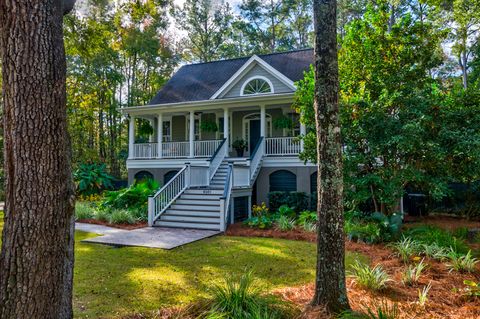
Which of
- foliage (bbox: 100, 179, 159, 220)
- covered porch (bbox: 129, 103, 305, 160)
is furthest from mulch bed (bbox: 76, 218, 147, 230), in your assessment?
covered porch (bbox: 129, 103, 305, 160)

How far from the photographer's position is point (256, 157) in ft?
44.5

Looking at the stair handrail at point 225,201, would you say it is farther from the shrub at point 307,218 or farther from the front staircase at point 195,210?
the shrub at point 307,218

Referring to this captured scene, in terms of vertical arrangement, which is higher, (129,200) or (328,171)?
(328,171)

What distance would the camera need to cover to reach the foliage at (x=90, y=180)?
17391 millimetres

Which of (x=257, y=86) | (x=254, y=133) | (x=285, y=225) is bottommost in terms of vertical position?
(x=285, y=225)

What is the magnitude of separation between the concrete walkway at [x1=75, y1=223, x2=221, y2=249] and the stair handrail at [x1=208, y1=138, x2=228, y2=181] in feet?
11.6

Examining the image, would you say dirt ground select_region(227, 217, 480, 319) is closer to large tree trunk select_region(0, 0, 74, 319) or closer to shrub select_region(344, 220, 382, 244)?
shrub select_region(344, 220, 382, 244)

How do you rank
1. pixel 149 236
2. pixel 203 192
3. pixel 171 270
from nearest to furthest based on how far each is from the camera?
pixel 171 270
pixel 149 236
pixel 203 192

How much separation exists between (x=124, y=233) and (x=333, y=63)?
7859 mm

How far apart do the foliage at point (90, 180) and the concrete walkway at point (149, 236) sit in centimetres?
731

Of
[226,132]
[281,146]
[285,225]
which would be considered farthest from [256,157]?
[285,225]

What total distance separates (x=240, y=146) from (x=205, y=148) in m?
1.67

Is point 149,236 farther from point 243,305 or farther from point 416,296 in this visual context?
Result: point 416,296

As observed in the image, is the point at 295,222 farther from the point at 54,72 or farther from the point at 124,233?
the point at 54,72
